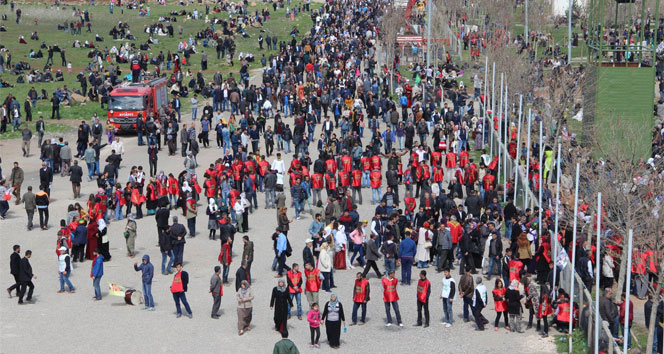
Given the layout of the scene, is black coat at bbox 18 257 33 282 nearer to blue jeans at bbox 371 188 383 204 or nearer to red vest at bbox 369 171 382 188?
red vest at bbox 369 171 382 188

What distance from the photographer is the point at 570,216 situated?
2603 centimetres

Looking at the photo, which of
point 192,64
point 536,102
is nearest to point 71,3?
point 192,64

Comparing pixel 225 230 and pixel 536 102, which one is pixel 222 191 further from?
pixel 536 102

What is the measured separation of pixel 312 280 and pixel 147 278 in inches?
143

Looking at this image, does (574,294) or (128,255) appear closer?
(574,294)

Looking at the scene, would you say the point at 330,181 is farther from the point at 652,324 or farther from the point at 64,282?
the point at 652,324

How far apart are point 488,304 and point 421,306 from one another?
2304 mm

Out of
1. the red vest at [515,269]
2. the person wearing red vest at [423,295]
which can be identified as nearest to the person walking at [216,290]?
the person wearing red vest at [423,295]

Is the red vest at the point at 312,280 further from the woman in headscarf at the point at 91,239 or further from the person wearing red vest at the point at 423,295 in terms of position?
the woman in headscarf at the point at 91,239

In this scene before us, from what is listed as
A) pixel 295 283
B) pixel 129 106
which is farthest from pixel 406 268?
pixel 129 106

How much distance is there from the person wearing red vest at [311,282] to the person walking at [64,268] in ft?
19.3

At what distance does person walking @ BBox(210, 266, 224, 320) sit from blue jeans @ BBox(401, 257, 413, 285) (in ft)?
15.8

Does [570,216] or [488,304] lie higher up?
[570,216]

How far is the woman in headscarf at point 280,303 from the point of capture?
2233 centimetres
